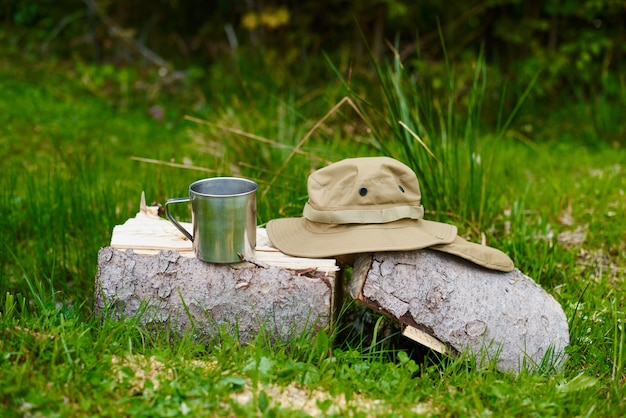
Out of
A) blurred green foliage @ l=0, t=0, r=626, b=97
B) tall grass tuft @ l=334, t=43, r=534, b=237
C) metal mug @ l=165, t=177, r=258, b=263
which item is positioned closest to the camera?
metal mug @ l=165, t=177, r=258, b=263

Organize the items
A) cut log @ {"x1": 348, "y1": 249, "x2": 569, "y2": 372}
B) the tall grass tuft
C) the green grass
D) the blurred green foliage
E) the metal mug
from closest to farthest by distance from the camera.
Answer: the green grass → the metal mug → cut log @ {"x1": 348, "y1": 249, "x2": 569, "y2": 372} → the tall grass tuft → the blurred green foliage

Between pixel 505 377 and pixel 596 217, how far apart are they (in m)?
1.92

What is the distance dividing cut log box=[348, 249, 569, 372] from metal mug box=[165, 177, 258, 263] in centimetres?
46

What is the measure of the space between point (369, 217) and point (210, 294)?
2.22ft

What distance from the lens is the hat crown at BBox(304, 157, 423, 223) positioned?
270 centimetres

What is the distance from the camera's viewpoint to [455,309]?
268cm

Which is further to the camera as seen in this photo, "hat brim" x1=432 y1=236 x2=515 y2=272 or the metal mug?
"hat brim" x1=432 y1=236 x2=515 y2=272

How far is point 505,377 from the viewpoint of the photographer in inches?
100

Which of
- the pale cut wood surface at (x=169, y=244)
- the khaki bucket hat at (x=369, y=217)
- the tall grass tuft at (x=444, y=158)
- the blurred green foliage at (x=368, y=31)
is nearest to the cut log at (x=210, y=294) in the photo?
the pale cut wood surface at (x=169, y=244)

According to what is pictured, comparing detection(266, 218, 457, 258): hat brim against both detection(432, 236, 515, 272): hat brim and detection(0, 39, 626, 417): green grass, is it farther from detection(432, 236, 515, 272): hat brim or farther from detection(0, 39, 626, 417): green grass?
detection(0, 39, 626, 417): green grass

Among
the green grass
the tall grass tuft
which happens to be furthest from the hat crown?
the tall grass tuft

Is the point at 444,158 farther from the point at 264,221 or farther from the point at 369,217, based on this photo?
the point at 369,217

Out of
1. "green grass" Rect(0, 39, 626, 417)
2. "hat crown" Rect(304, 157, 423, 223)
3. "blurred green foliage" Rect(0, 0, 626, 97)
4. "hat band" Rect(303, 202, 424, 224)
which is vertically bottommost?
"green grass" Rect(0, 39, 626, 417)

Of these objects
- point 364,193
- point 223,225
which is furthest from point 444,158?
point 223,225
